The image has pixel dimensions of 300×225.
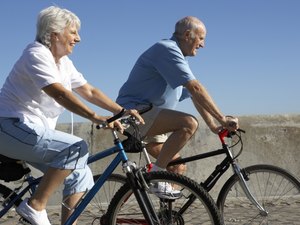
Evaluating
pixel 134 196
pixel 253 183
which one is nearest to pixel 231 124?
pixel 253 183

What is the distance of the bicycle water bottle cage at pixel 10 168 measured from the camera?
4.22 metres

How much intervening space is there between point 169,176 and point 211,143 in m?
3.68

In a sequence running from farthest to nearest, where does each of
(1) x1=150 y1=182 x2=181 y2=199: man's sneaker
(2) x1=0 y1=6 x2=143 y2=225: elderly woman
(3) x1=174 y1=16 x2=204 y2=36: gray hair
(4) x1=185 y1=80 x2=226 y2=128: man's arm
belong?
(3) x1=174 y1=16 x2=204 y2=36: gray hair, (4) x1=185 y1=80 x2=226 y2=128: man's arm, (1) x1=150 y1=182 x2=181 y2=199: man's sneaker, (2) x1=0 y1=6 x2=143 y2=225: elderly woman

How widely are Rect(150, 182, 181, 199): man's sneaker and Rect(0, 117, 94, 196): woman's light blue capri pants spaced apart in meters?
0.50

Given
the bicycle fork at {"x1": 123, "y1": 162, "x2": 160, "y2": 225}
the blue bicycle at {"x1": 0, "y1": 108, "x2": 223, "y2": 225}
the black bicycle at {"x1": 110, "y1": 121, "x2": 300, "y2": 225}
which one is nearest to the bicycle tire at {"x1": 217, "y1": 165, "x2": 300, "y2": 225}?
the black bicycle at {"x1": 110, "y1": 121, "x2": 300, "y2": 225}

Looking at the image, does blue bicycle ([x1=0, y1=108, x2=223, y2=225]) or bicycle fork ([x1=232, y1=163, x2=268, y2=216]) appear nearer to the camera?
blue bicycle ([x1=0, y1=108, x2=223, y2=225])

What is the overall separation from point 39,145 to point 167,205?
1098 millimetres

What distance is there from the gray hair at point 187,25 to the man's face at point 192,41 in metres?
0.02

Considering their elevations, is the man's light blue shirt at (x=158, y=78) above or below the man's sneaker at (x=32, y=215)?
above

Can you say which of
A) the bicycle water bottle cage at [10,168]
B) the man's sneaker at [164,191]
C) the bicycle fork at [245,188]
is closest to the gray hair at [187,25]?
the bicycle fork at [245,188]

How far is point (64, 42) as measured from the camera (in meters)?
4.11

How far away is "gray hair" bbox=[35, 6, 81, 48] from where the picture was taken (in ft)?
13.4

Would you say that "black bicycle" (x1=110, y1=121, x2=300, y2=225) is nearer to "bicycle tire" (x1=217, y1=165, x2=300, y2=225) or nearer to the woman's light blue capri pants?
"bicycle tire" (x1=217, y1=165, x2=300, y2=225)

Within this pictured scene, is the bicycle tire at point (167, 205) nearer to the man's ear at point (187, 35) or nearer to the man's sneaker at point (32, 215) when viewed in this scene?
the man's sneaker at point (32, 215)
